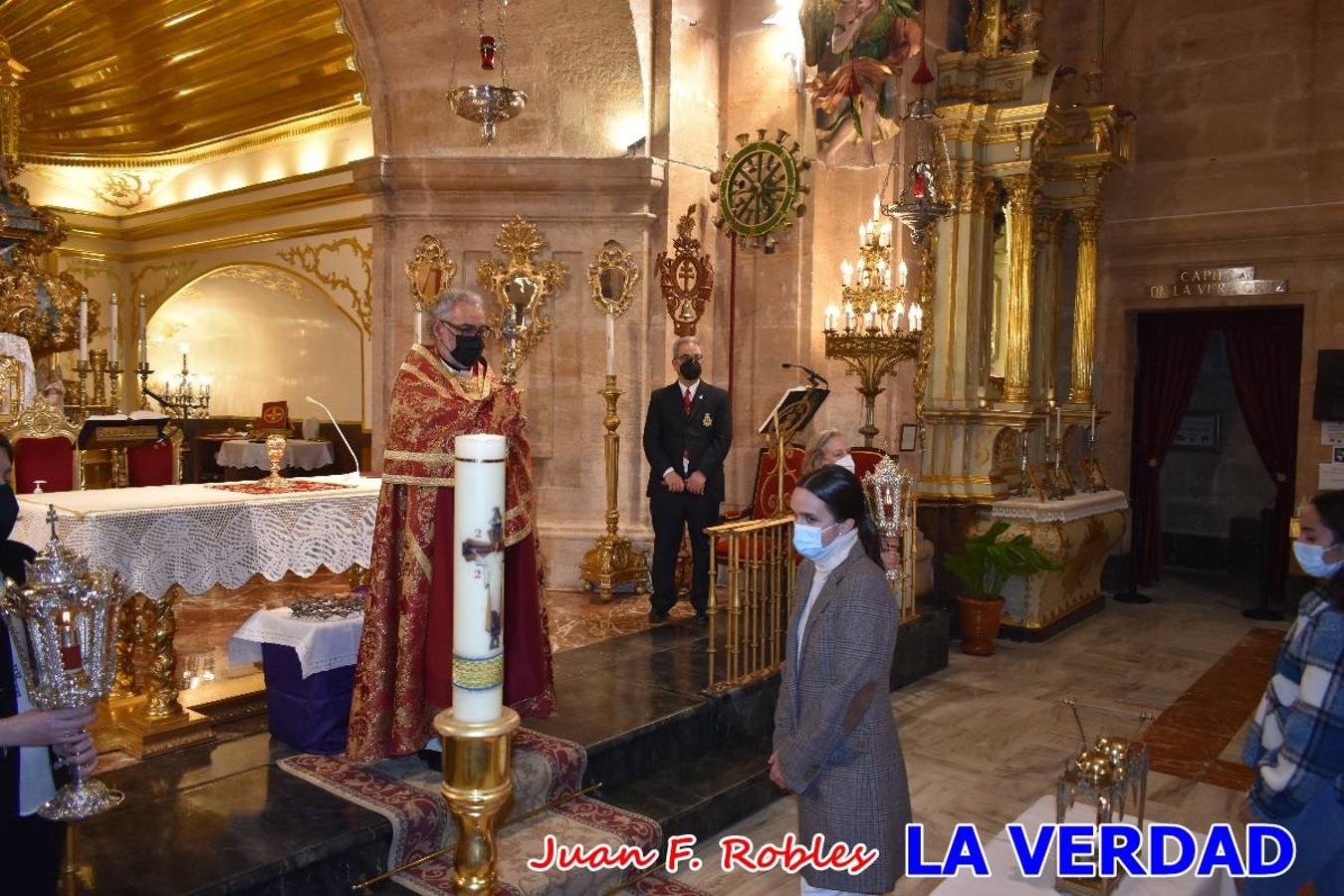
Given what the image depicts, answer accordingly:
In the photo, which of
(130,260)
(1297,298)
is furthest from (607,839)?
(130,260)

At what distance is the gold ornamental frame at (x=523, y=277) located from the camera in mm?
7613

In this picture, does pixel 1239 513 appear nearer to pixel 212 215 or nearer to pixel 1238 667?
pixel 1238 667

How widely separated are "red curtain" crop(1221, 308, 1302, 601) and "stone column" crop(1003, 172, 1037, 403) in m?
2.70

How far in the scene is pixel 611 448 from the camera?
7395mm

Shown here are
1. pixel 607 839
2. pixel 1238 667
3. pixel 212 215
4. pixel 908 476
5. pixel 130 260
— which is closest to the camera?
pixel 607 839

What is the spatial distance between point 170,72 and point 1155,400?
Answer: 1223cm

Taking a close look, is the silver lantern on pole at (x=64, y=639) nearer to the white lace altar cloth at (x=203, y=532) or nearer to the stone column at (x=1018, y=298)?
the white lace altar cloth at (x=203, y=532)

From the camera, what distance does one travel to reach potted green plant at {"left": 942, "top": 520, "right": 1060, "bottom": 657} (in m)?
7.23

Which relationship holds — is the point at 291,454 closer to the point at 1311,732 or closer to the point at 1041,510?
the point at 1041,510

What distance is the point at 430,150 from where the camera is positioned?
8.00m

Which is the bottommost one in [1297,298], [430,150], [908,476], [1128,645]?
[1128,645]

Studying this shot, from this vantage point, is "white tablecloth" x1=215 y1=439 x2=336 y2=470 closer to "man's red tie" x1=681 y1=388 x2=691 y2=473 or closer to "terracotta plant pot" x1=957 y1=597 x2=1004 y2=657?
"man's red tie" x1=681 y1=388 x2=691 y2=473

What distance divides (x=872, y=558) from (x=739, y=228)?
5432mm

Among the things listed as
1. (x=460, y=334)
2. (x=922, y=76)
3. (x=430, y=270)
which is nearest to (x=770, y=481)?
(x=430, y=270)
